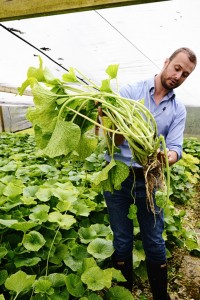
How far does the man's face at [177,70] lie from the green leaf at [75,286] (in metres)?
1.22

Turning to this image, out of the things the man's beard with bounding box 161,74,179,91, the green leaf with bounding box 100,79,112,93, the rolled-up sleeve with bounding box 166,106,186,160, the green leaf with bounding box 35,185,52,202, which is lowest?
the green leaf with bounding box 35,185,52,202

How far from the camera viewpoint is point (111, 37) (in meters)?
3.56

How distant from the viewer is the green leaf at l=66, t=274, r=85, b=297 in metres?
1.57

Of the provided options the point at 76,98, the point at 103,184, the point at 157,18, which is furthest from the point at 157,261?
the point at 157,18

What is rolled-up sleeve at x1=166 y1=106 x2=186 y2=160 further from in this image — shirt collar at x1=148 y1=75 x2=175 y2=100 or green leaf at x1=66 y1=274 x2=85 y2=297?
green leaf at x1=66 y1=274 x2=85 y2=297

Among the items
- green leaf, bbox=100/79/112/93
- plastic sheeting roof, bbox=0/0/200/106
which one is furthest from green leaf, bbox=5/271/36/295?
plastic sheeting roof, bbox=0/0/200/106

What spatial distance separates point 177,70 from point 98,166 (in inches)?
89.4

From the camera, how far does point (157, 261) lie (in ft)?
A: 5.95

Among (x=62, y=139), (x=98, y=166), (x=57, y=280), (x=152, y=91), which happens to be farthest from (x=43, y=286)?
(x=98, y=166)

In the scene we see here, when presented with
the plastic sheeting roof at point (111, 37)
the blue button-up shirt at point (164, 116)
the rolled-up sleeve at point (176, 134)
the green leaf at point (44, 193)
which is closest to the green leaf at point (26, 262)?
the green leaf at point (44, 193)

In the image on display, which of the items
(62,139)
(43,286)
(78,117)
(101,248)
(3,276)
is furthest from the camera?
(101,248)

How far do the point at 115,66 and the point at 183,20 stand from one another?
2145mm

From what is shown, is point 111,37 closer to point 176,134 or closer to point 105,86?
point 176,134

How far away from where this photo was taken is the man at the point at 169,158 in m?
1.64
